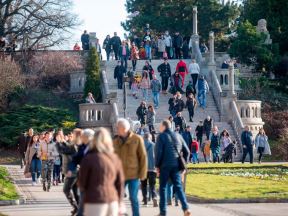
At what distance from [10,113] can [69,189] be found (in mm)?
28351

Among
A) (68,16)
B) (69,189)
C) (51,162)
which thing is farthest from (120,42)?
(69,189)

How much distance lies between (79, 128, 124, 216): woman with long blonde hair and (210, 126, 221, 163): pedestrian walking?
26890 millimetres

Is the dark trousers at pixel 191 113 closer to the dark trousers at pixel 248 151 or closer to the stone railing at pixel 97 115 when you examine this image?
the stone railing at pixel 97 115

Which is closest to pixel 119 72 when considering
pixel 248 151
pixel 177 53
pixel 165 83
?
pixel 165 83

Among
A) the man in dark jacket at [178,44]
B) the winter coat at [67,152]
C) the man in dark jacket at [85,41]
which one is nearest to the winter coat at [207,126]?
the man in dark jacket at [178,44]

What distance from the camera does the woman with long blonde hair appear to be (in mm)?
12219

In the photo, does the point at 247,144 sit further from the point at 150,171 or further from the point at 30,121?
the point at 150,171

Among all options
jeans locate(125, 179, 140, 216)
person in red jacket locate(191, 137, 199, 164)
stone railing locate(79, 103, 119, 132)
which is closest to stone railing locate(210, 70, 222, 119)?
stone railing locate(79, 103, 119, 132)

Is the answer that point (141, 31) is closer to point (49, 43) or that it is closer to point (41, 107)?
point (49, 43)

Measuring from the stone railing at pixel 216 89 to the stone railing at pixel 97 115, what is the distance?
5.38 m

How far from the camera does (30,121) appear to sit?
45344mm

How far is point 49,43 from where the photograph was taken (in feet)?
186

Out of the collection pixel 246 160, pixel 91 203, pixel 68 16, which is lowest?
pixel 246 160

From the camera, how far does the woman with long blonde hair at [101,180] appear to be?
12219 millimetres
